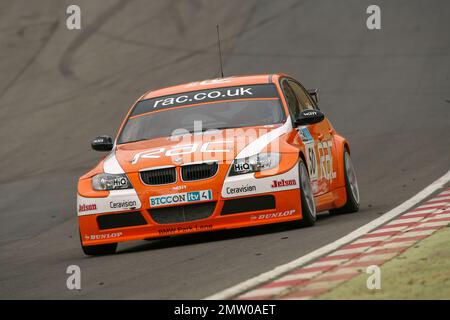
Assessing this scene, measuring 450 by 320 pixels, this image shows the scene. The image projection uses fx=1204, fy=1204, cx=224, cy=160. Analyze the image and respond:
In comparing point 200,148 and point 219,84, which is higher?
point 219,84

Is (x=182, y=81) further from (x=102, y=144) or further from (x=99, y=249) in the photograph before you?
(x=99, y=249)

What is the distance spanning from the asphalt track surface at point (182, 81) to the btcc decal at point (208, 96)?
4.54ft

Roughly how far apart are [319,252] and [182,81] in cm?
1711

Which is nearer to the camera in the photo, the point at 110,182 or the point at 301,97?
the point at 110,182

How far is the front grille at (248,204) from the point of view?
1037 centimetres

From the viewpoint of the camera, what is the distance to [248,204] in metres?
10.4

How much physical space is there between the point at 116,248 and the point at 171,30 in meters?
19.4

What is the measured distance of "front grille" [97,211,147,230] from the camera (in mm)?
10500

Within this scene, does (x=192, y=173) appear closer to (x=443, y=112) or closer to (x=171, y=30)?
(x=443, y=112)

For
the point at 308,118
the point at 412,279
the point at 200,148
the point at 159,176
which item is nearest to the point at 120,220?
the point at 159,176

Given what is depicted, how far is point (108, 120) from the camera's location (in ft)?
74.4

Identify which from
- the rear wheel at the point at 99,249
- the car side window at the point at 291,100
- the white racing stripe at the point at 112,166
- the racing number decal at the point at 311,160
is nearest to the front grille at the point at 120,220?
the rear wheel at the point at 99,249

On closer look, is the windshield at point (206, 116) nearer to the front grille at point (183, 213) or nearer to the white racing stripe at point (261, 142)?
the white racing stripe at point (261, 142)

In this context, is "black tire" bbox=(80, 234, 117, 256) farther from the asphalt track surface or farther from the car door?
the car door
